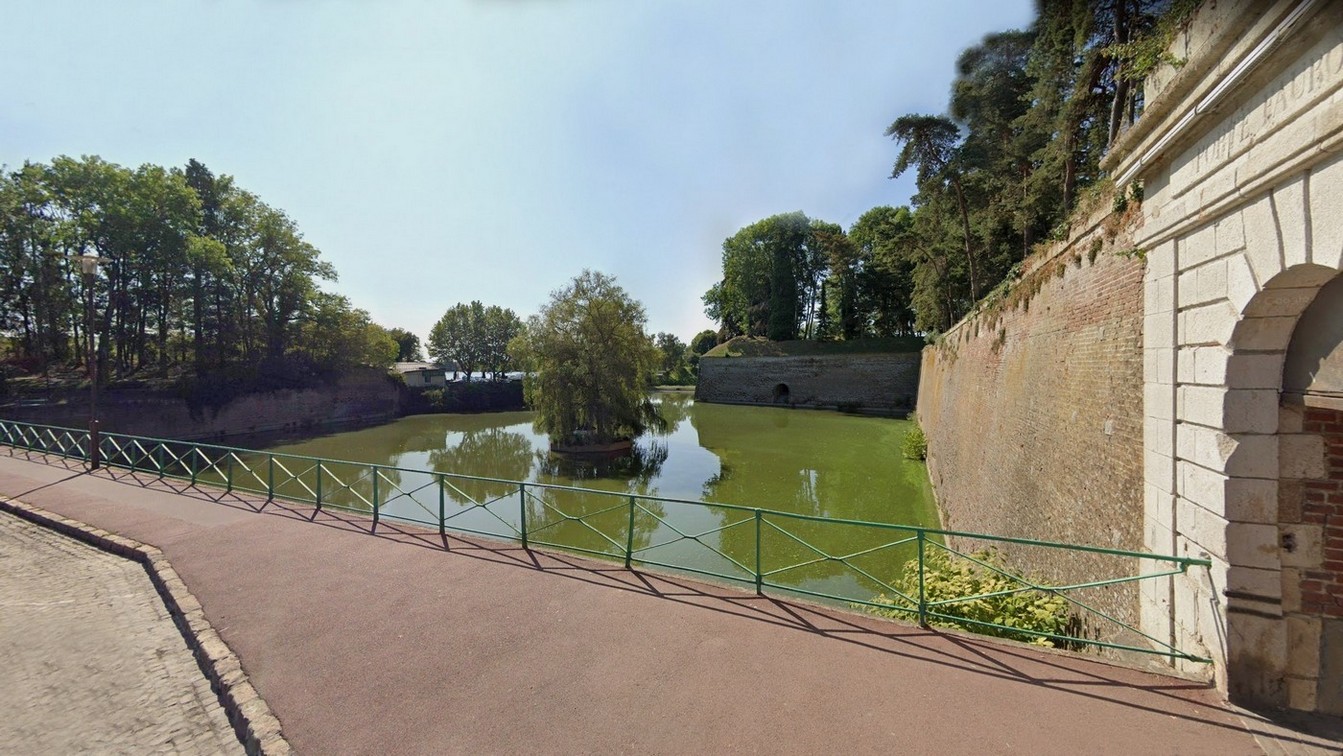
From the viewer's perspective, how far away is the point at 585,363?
17.6m

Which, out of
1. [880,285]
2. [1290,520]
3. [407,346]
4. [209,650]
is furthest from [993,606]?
[407,346]

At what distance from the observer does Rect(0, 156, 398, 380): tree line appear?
20703mm

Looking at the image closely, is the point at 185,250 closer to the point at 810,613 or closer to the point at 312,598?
the point at 312,598

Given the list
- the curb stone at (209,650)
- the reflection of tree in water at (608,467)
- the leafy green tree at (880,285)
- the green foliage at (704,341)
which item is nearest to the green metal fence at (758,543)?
the curb stone at (209,650)

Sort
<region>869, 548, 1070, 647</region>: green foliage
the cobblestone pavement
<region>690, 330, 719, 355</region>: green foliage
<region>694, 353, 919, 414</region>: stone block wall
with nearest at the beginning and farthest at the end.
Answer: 1. the cobblestone pavement
2. <region>869, 548, 1070, 647</region>: green foliage
3. <region>694, 353, 919, 414</region>: stone block wall
4. <region>690, 330, 719, 355</region>: green foliage

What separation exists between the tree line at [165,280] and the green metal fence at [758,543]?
11.2m

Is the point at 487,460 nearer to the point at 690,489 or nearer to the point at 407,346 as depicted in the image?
the point at 690,489

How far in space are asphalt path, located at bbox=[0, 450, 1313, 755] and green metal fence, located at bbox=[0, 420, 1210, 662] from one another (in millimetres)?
326

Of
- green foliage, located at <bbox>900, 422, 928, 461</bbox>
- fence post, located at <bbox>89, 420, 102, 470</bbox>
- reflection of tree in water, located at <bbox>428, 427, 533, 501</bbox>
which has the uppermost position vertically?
fence post, located at <bbox>89, 420, 102, 470</bbox>

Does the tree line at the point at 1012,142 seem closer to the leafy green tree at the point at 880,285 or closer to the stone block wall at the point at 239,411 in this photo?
the leafy green tree at the point at 880,285

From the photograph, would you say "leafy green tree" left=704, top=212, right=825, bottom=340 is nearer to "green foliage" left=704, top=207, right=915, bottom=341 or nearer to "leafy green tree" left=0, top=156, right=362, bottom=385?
"green foliage" left=704, top=207, right=915, bottom=341

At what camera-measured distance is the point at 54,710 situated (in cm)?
339

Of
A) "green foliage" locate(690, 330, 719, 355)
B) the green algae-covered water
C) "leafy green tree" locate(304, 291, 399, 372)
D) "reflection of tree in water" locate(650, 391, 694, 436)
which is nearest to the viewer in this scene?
the green algae-covered water

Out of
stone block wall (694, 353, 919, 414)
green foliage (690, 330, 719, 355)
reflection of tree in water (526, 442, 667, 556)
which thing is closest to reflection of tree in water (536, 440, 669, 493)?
reflection of tree in water (526, 442, 667, 556)
